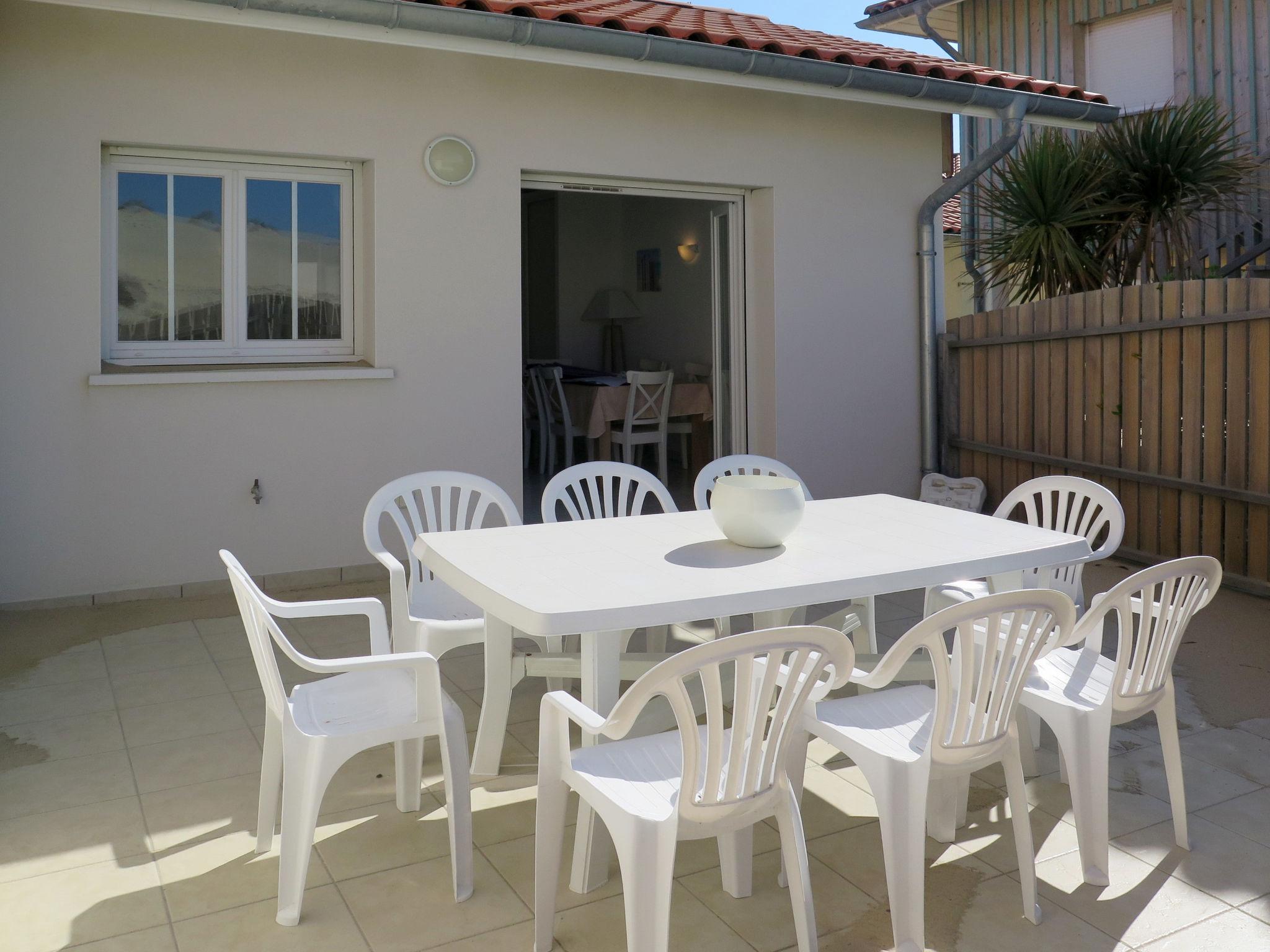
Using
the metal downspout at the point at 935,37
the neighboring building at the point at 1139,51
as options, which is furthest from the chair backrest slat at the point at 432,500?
the metal downspout at the point at 935,37

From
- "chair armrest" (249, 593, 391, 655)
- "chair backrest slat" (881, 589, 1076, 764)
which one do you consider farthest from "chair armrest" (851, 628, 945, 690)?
"chair armrest" (249, 593, 391, 655)

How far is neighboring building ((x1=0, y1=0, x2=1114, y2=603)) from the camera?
470 cm

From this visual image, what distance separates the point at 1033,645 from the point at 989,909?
618 millimetres

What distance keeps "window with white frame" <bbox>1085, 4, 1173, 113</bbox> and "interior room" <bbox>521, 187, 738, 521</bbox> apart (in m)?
3.59

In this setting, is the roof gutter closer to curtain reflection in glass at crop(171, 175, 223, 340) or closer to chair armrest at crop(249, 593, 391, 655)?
curtain reflection in glass at crop(171, 175, 223, 340)

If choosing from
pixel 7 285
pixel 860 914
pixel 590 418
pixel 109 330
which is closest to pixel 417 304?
pixel 109 330

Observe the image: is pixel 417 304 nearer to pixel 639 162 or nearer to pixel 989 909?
pixel 639 162

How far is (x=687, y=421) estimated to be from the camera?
8.73 metres

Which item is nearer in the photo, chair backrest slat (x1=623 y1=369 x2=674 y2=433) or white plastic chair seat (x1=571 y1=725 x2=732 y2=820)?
white plastic chair seat (x1=571 y1=725 x2=732 y2=820)

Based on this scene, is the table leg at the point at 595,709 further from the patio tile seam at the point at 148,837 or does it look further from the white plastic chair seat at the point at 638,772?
the patio tile seam at the point at 148,837

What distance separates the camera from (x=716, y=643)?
1.76 meters

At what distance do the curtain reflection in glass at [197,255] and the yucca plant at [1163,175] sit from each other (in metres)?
5.30

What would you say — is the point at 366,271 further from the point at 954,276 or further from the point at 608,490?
the point at 954,276

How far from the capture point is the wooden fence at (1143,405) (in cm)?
489
